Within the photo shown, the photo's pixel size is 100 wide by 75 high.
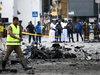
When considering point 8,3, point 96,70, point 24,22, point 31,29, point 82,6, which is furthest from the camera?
point 82,6

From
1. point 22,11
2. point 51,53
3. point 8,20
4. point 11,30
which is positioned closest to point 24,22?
point 22,11

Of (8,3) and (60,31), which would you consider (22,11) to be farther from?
(60,31)

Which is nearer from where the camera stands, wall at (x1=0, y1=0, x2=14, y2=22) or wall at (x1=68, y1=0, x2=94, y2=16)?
→ wall at (x1=0, y1=0, x2=14, y2=22)

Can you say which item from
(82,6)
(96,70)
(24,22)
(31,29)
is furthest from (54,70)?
(82,6)

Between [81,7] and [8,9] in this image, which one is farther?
[81,7]

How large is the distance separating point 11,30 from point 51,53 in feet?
14.0

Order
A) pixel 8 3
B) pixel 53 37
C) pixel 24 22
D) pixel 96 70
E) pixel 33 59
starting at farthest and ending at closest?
pixel 24 22 → pixel 8 3 → pixel 53 37 → pixel 33 59 → pixel 96 70

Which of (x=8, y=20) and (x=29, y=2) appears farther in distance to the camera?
(x=29, y=2)

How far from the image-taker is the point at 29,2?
5056 centimetres

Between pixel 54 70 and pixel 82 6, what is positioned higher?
pixel 82 6

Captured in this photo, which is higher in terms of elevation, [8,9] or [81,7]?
[81,7]

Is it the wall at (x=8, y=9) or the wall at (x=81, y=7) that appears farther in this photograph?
the wall at (x=81, y=7)

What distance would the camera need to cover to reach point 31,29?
968 inches

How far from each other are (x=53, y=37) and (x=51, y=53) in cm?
1239
